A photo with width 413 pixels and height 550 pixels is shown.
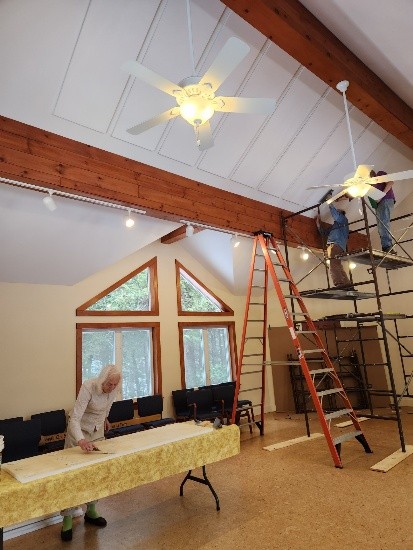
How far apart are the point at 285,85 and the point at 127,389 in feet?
18.7

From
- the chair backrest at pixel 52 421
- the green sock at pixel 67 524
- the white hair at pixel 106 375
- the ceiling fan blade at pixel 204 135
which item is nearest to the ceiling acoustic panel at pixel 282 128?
the ceiling fan blade at pixel 204 135

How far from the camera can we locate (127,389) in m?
6.77

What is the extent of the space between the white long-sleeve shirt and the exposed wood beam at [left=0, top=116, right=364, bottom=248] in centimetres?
226

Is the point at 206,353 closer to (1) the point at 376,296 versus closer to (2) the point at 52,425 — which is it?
(2) the point at 52,425

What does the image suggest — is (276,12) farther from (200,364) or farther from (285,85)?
(200,364)

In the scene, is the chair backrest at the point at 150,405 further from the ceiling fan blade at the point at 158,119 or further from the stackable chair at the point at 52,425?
the ceiling fan blade at the point at 158,119

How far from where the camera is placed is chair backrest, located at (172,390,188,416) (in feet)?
22.2

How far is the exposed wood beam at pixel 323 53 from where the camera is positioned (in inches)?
137

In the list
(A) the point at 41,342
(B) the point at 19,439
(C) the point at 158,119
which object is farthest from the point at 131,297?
(C) the point at 158,119

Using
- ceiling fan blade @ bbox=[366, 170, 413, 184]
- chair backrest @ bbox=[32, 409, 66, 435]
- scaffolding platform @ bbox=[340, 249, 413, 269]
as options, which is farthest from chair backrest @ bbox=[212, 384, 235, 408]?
ceiling fan blade @ bbox=[366, 170, 413, 184]

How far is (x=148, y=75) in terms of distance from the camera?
254cm

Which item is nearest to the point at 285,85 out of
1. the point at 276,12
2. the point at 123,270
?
the point at 276,12

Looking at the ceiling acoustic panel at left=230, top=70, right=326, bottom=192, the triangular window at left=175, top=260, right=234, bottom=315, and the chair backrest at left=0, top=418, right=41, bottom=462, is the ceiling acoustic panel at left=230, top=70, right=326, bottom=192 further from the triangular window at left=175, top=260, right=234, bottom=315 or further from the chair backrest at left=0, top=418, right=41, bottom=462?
the chair backrest at left=0, top=418, right=41, bottom=462

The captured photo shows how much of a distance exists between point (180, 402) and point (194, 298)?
2265 millimetres
